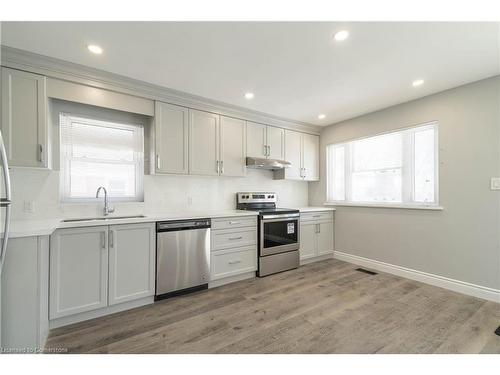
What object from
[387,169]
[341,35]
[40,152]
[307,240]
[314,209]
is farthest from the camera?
[314,209]

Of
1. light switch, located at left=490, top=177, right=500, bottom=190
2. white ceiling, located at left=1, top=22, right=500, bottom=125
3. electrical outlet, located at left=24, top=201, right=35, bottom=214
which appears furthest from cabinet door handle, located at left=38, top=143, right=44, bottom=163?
light switch, located at left=490, top=177, right=500, bottom=190

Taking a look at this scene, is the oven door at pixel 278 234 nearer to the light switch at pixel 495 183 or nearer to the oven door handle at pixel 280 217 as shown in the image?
the oven door handle at pixel 280 217

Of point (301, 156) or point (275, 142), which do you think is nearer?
point (275, 142)

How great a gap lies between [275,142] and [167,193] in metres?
1.92

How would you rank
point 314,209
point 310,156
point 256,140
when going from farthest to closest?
point 310,156, point 314,209, point 256,140

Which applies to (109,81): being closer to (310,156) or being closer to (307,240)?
(310,156)

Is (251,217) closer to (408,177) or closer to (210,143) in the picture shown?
(210,143)

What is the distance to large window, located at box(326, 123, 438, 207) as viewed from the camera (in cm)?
307

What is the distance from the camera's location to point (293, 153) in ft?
13.3

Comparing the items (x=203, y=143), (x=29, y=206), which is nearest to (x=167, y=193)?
(x=203, y=143)

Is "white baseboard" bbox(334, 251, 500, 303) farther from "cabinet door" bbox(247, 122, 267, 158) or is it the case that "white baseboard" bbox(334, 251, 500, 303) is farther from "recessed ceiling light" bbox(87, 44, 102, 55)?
"recessed ceiling light" bbox(87, 44, 102, 55)

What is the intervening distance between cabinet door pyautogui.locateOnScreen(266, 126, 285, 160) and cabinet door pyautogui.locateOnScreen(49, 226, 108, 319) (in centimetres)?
257

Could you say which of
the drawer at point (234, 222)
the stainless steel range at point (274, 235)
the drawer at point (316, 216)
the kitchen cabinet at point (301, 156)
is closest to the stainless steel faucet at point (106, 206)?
the drawer at point (234, 222)

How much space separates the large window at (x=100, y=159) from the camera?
8.37ft
